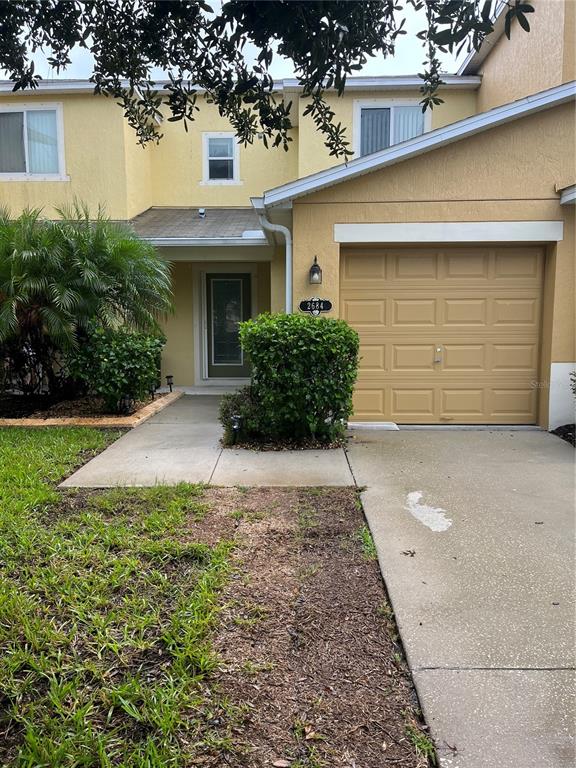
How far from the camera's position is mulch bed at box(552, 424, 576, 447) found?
709cm

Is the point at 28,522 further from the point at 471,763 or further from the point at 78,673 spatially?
the point at 471,763

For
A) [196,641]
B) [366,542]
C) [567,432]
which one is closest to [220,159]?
[567,432]

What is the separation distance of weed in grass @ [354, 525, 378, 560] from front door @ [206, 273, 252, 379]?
7716 mm

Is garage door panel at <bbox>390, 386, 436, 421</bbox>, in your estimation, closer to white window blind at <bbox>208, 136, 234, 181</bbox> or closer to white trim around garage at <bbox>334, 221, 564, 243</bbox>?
white trim around garage at <bbox>334, 221, 564, 243</bbox>

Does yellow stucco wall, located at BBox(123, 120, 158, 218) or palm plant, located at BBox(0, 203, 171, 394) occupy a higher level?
yellow stucco wall, located at BBox(123, 120, 158, 218)

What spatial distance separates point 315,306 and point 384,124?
238 inches

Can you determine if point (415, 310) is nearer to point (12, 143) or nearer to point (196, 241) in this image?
point (196, 241)

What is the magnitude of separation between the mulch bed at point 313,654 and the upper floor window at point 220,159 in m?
10.0

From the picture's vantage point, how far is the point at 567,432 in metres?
7.35

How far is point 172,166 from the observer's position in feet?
40.7

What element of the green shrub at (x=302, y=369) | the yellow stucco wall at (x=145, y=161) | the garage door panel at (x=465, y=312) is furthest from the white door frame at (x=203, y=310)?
the green shrub at (x=302, y=369)

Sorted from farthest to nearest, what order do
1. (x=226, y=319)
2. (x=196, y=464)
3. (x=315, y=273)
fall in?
(x=226, y=319) → (x=315, y=273) → (x=196, y=464)

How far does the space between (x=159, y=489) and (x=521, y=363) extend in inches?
222

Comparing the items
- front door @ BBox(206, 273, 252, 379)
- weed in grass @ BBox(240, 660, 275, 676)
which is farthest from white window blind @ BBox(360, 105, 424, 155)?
weed in grass @ BBox(240, 660, 275, 676)
